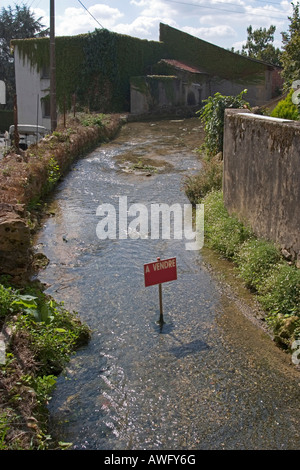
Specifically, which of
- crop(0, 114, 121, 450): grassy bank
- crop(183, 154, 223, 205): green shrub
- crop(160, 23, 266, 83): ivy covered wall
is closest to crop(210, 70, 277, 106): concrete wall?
crop(160, 23, 266, 83): ivy covered wall

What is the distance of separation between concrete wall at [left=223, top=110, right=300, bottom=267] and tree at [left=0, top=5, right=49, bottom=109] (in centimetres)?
4132

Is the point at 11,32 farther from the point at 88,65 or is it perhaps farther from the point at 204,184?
the point at 204,184

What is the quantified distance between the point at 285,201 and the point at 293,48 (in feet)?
52.6

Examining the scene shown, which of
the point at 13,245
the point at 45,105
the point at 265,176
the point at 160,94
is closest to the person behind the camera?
the point at 13,245

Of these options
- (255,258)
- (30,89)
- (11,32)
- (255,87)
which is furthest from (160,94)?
(255,258)

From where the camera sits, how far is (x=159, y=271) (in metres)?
8.84

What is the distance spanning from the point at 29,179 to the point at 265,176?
7300 millimetres

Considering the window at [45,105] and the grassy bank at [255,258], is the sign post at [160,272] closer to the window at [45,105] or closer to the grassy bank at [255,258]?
the grassy bank at [255,258]

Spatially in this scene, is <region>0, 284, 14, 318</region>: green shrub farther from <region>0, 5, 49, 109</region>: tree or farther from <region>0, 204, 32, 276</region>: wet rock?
<region>0, 5, 49, 109</region>: tree

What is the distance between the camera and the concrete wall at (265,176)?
9.52 m

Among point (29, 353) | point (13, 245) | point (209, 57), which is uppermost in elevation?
point (209, 57)

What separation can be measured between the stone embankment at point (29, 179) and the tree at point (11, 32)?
79.8ft

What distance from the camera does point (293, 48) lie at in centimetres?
2339

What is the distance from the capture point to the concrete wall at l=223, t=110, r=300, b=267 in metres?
9.52
